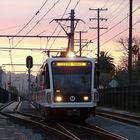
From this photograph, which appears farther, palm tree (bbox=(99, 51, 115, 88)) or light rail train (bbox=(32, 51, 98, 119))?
palm tree (bbox=(99, 51, 115, 88))

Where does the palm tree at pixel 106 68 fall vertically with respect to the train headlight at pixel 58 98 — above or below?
above

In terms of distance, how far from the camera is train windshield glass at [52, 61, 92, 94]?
26734mm

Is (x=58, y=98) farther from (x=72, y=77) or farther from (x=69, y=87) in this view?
(x=72, y=77)

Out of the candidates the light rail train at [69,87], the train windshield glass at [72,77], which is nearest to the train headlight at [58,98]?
the light rail train at [69,87]

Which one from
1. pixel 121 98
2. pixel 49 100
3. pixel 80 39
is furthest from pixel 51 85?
pixel 80 39

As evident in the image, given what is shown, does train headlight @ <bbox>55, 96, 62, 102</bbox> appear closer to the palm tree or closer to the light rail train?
the light rail train

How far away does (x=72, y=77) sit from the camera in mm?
27031

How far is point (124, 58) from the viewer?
132750mm

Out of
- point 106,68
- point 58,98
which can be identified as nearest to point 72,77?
point 58,98

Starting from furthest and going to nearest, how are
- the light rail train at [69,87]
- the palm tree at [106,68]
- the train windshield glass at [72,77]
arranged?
the palm tree at [106,68] < the train windshield glass at [72,77] < the light rail train at [69,87]

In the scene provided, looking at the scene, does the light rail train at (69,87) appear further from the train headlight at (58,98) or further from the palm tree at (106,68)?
the palm tree at (106,68)

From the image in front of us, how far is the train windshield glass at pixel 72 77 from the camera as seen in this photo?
87.7 ft

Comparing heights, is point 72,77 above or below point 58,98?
above

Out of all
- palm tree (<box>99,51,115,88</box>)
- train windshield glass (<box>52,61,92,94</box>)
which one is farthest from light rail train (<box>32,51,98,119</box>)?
palm tree (<box>99,51,115,88</box>)
